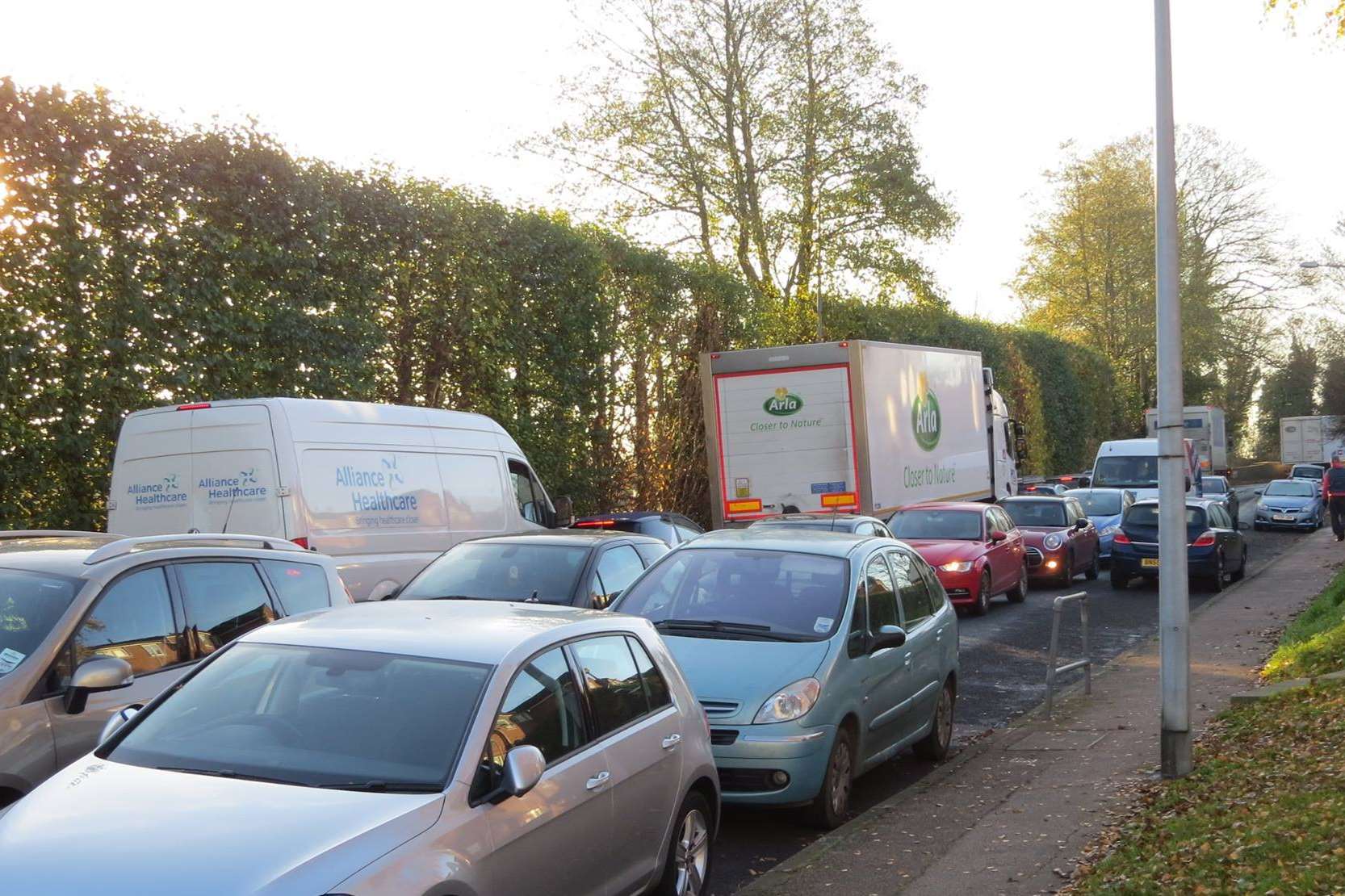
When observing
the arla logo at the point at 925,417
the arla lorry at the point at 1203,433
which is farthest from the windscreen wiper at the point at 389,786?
the arla lorry at the point at 1203,433

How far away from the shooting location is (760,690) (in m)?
7.80

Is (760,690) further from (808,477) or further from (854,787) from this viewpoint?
(808,477)

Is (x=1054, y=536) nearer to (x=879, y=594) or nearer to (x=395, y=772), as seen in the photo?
(x=879, y=594)

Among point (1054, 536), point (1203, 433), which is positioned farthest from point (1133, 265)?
point (1054, 536)

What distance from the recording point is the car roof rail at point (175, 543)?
648 cm

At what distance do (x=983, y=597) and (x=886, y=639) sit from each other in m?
11.6

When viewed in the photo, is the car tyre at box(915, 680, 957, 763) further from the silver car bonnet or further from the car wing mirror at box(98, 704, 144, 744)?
the silver car bonnet

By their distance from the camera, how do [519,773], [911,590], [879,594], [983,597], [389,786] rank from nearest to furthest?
[389,786] → [519,773] → [879,594] → [911,590] → [983,597]

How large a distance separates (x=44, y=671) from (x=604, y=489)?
18137 mm

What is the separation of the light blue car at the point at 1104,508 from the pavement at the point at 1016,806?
14038 mm

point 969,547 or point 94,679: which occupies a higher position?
Result: point 94,679

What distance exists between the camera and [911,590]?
977cm

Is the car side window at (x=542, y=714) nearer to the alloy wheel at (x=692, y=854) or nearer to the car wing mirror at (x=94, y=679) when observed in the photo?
the alloy wheel at (x=692, y=854)

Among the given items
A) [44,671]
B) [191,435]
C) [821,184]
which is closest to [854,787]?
[44,671]
